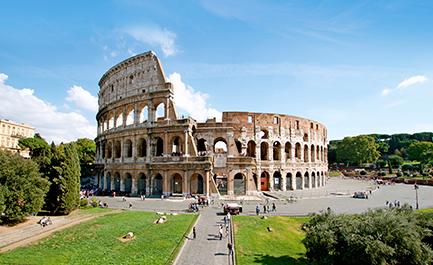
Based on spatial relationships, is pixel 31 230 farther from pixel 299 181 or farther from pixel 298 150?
pixel 298 150

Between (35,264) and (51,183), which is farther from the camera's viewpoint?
(51,183)

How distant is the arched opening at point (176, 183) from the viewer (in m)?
37.9

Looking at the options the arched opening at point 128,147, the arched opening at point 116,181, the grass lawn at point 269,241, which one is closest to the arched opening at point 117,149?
the arched opening at point 128,147

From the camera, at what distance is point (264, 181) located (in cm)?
4347

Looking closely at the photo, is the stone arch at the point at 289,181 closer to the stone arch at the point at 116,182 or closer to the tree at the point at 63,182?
the stone arch at the point at 116,182

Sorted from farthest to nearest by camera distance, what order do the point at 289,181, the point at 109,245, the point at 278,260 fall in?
the point at 289,181 → the point at 109,245 → the point at 278,260

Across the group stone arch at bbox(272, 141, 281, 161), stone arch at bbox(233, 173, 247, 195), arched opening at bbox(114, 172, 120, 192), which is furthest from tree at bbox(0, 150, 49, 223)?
stone arch at bbox(272, 141, 281, 161)

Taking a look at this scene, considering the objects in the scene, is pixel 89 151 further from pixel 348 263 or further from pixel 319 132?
pixel 348 263

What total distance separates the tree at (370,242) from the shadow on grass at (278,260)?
1420 mm

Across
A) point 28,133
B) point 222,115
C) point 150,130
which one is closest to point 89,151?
point 28,133

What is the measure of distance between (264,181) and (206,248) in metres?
27.6

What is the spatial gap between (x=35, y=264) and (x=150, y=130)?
81.5ft

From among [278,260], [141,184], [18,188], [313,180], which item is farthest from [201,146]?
[278,260]

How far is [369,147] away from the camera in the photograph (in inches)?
3433
